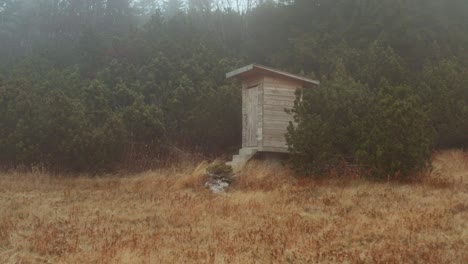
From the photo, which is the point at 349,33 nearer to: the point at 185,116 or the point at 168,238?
the point at 185,116

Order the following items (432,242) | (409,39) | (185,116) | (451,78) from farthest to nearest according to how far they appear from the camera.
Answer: (409,39) < (185,116) < (451,78) < (432,242)

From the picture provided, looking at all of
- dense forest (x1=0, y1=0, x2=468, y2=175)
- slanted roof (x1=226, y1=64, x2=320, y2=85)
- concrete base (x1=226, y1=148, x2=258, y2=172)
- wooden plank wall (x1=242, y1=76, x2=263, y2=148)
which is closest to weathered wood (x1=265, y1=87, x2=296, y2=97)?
wooden plank wall (x1=242, y1=76, x2=263, y2=148)

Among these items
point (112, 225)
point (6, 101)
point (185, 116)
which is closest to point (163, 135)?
point (185, 116)

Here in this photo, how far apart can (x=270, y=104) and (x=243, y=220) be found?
6.97 meters

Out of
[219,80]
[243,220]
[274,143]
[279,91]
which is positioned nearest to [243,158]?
[274,143]

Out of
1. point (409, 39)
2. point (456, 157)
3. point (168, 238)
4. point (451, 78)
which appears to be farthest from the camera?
point (409, 39)

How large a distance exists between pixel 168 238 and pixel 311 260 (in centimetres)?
243

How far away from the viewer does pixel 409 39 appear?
2038cm

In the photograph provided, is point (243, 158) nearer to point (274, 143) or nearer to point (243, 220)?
point (274, 143)

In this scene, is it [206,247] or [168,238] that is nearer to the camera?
[206,247]

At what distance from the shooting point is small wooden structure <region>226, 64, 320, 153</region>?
14734 millimetres

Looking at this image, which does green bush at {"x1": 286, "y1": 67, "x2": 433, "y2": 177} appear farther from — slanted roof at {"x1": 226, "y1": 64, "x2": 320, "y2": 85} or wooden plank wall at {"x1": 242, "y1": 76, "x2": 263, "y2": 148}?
wooden plank wall at {"x1": 242, "y1": 76, "x2": 263, "y2": 148}

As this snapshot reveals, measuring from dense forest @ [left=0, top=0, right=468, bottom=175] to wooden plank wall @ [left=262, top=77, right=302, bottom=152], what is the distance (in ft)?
3.70

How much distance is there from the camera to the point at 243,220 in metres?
8.43
